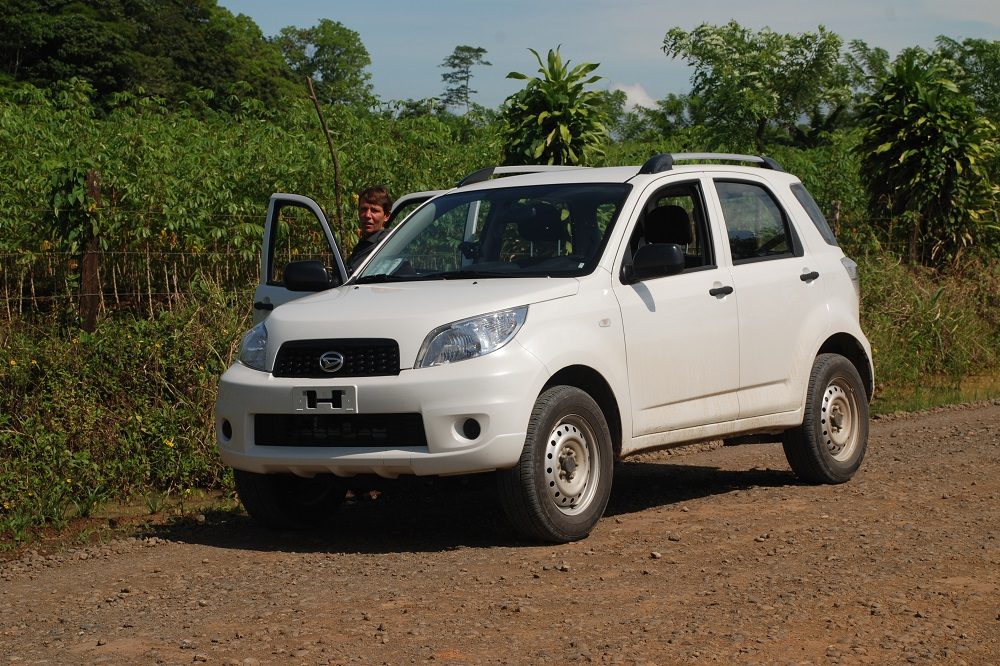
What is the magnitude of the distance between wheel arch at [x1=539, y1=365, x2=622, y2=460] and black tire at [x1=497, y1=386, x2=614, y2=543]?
17cm

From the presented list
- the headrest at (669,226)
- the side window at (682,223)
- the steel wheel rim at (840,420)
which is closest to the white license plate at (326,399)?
the side window at (682,223)

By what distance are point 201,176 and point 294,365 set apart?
7.23 m

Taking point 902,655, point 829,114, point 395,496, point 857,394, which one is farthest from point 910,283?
point 829,114

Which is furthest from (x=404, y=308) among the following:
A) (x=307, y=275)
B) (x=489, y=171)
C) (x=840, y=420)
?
(x=840, y=420)

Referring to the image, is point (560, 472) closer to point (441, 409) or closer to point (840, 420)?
point (441, 409)

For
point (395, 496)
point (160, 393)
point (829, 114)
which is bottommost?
point (395, 496)

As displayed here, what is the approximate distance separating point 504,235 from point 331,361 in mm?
1531

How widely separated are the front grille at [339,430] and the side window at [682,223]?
205 centimetres

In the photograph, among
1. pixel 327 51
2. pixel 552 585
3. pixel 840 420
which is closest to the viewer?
pixel 552 585

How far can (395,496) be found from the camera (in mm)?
9102

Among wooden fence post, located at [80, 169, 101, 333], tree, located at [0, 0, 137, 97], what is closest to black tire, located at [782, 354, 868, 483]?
wooden fence post, located at [80, 169, 101, 333]

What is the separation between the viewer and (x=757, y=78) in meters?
57.6

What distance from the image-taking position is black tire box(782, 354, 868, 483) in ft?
29.2

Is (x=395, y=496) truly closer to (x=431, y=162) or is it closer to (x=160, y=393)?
(x=160, y=393)
